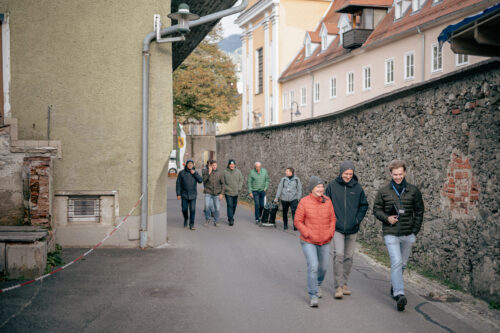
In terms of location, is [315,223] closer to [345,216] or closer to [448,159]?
[345,216]

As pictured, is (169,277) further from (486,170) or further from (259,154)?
(259,154)

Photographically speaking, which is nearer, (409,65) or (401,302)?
(401,302)

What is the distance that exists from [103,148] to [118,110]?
32.8 inches

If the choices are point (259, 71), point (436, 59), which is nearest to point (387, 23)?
point (436, 59)

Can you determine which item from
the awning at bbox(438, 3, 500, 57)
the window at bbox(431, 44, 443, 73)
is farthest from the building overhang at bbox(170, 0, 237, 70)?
the window at bbox(431, 44, 443, 73)

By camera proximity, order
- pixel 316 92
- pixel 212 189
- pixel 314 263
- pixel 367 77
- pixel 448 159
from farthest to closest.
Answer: pixel 316 92
pixel 367 77
pixel 212 189
pixel 448 159
pixel 314 263

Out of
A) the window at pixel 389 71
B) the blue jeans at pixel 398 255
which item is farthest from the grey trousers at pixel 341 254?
the window at pixel 389 71

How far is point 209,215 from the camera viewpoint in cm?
1566

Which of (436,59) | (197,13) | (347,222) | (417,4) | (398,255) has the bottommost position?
(398,255)

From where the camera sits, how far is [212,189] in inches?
599

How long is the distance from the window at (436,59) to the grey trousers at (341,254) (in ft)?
65.6

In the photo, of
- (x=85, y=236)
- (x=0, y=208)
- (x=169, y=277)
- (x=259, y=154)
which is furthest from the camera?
(x=259, y=154)

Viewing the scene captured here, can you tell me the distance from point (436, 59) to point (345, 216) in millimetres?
20690

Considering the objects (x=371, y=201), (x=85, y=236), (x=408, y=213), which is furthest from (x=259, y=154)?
(x=408, y=213)
